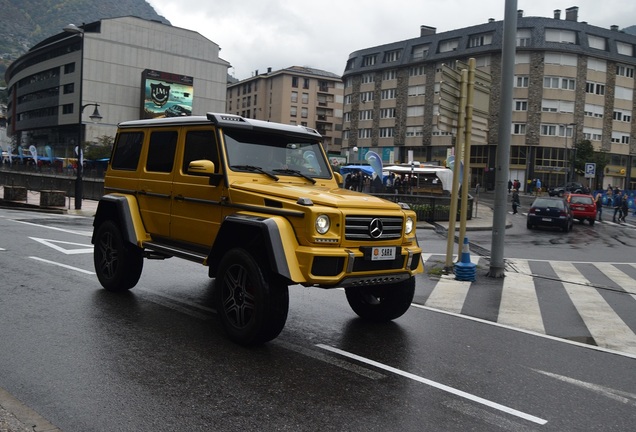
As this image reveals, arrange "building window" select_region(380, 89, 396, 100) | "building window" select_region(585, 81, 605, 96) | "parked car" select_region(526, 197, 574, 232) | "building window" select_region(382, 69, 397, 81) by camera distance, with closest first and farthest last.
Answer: "parked car" select_region(526, 197, 574, 232) < "building window" select_region(585, 81, 605, 96) < "building window" select_region(382, 69, 397, 81) < "building window" select_region(380, 89, 396, 100)

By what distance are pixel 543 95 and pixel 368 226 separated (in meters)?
68.6

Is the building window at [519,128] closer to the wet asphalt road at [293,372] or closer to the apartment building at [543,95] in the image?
the apartment building at [543,95]

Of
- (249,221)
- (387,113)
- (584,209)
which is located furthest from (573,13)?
(249,221)

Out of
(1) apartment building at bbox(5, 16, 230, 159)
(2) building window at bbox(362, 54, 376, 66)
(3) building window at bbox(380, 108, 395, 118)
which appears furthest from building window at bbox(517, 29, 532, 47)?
(1) apartment building at bbox(5, 16, 230, 159)

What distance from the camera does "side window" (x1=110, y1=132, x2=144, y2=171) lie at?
8.01 m

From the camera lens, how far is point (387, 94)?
3342 inches

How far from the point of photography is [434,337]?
678 cm

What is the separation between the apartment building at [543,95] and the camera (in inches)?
2694

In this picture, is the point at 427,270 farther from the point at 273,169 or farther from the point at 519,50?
the point at 519,50

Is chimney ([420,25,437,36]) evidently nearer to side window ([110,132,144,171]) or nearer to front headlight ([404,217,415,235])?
Result: side window ([110,132,144,171])

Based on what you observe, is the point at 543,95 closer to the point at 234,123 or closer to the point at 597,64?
the point at 597,64

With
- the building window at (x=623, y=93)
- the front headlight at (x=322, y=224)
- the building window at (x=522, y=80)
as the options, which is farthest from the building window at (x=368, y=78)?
the front headlight at (x=322, y=224)

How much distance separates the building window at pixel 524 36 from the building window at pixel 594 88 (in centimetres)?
867

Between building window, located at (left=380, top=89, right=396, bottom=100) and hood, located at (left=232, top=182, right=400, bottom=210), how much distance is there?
79.7 meters
